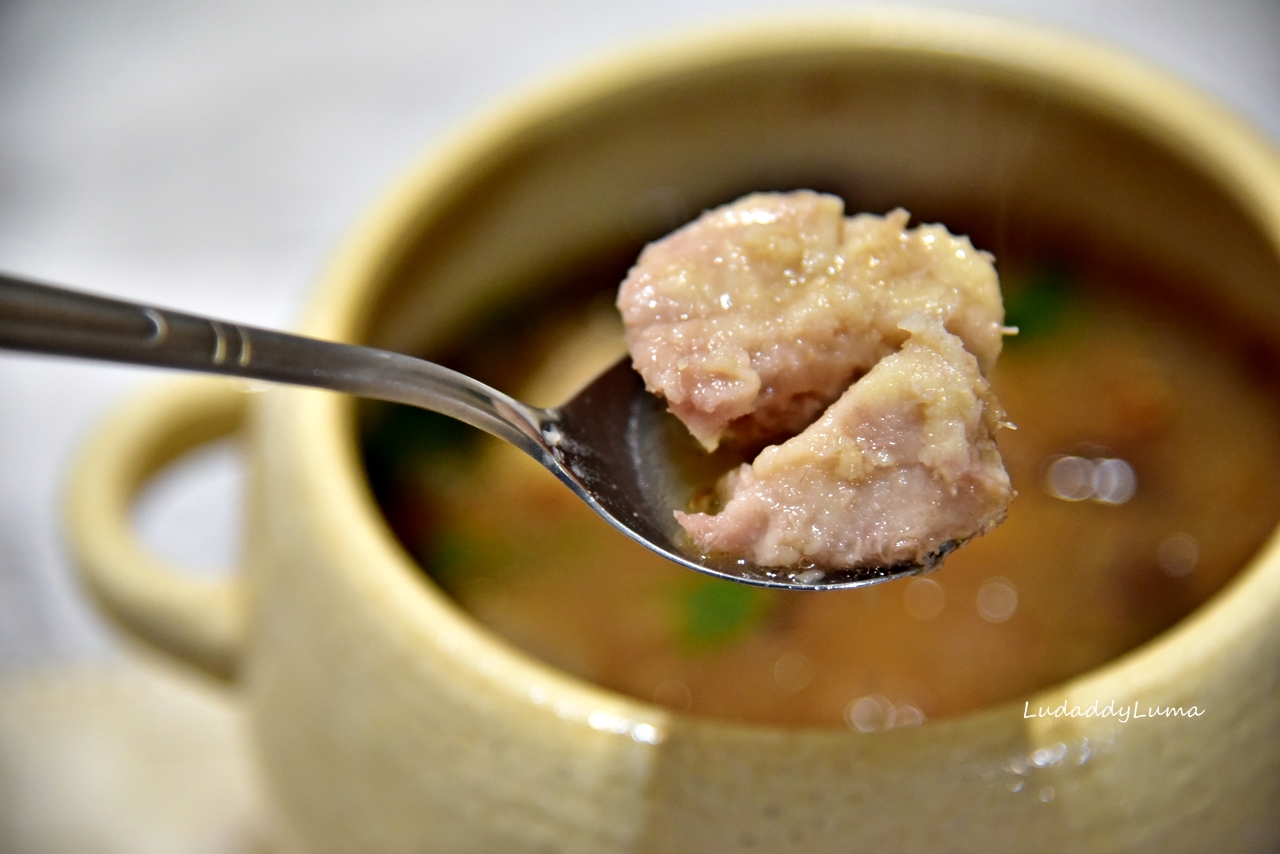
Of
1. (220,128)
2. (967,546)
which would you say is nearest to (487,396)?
(967,546)

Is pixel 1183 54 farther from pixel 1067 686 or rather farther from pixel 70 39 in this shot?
pixel 70 39

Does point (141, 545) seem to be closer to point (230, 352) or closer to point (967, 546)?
point (230, 352)

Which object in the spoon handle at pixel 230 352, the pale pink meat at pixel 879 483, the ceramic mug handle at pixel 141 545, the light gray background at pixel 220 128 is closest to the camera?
the spoon handle at pixel 230 352

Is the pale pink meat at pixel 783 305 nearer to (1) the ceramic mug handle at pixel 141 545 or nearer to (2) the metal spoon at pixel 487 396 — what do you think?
(2) the metal spoon at pixel 487 396

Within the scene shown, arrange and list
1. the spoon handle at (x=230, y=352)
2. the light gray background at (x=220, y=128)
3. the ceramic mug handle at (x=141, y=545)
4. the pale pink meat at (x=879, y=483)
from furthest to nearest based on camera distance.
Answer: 1. the light gray background at (x=220, y=128)
2. the ceramic mug handle at (x=141, y=545)
3. the pale pink meat at (x=879, y=483)
4. the spoon handle at (x=230, y=352)

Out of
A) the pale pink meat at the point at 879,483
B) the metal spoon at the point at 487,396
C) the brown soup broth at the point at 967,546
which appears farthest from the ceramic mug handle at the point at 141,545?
the pale pink meat at the point at 879,483

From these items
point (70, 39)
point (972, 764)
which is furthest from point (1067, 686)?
point (70, 39)

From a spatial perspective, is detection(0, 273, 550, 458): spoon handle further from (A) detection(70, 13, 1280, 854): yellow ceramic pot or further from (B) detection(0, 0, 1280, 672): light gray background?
(B) detection(0, 0, 1280, 672): light gray background
